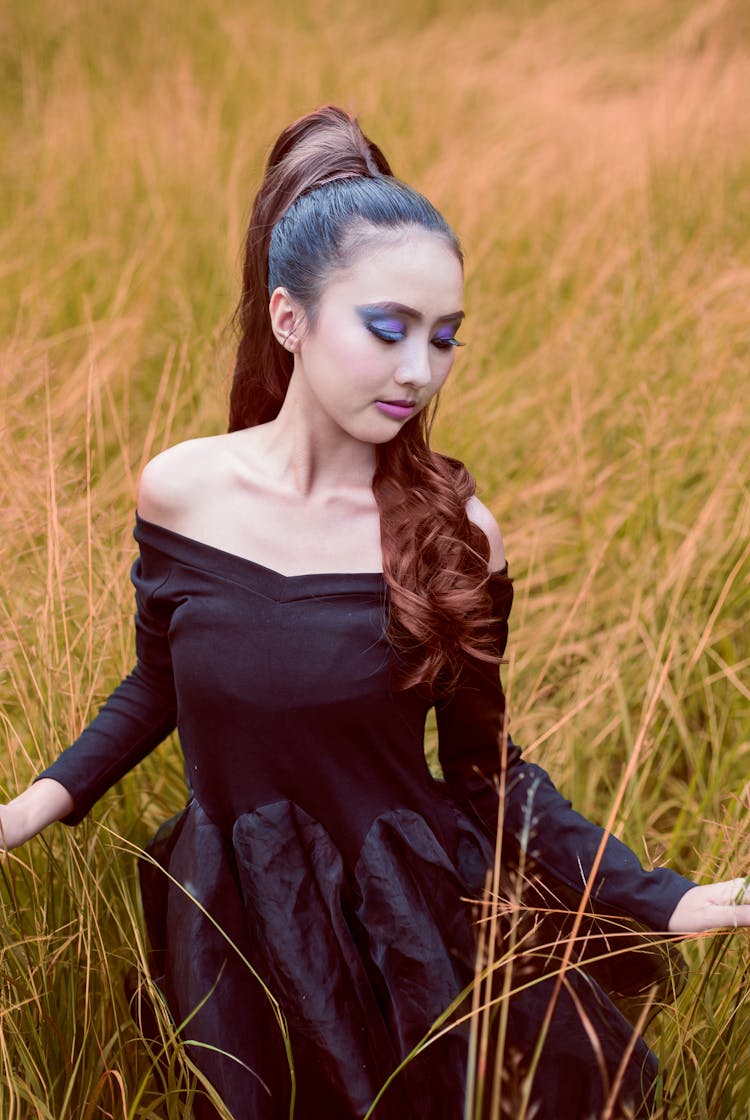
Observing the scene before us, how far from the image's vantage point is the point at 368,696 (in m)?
1.51

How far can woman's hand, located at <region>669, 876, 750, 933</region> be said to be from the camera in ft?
4.64

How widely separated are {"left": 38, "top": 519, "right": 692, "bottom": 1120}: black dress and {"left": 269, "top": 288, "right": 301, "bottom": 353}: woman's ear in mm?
275

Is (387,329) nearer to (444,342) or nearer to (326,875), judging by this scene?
(444,342)

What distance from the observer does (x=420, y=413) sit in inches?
62.4

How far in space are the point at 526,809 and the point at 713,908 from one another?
9.8 inches

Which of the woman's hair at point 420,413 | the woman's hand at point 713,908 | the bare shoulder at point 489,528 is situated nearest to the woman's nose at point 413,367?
the woman's hair at point 420,413

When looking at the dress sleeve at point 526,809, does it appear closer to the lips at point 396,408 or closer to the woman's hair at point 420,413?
the woman's hair at point 420,413

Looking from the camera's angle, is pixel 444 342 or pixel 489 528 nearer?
pixel 444 342

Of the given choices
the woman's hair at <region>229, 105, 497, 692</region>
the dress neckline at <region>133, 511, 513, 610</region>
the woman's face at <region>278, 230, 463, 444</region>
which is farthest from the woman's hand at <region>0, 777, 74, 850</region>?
the woman's face at <region>278, 230, 463, 444</region>

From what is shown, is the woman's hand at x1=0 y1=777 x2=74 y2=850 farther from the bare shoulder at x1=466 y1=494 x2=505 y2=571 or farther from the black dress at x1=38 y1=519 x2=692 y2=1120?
the bare shoulder at x1=466 y1=494 x2=505 y2=571

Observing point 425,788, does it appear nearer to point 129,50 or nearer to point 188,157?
point 188,157

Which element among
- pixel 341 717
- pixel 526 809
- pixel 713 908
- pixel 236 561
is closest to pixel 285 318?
pixel 236 561

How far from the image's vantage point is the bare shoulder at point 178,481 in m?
1.60

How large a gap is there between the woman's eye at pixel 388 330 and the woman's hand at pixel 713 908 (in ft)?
2.37
